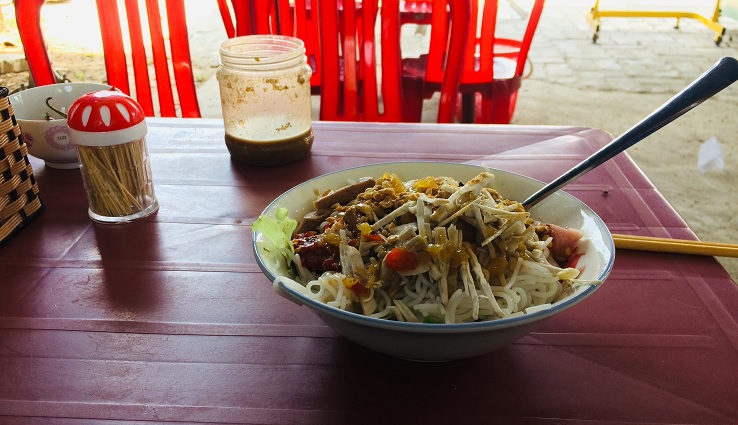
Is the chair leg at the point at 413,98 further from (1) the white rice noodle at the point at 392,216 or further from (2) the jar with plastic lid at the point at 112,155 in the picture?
(1) the white rice noodle at the point at 392,216

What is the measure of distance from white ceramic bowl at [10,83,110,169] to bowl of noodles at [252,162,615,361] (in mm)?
685

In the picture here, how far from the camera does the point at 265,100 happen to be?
4.87 ft

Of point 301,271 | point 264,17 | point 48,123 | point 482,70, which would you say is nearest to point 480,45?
point 482,70

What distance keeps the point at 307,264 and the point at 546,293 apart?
0.36 meters

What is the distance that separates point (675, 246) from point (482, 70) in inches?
59.5

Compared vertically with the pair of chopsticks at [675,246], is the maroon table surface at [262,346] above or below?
below

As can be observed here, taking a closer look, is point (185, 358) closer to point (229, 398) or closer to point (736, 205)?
point (229, 398)

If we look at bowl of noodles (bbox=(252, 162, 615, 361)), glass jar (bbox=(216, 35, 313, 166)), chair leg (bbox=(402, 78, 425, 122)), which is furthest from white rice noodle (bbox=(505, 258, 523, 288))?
chair leg (bbox=(402, 78, 425, 122))

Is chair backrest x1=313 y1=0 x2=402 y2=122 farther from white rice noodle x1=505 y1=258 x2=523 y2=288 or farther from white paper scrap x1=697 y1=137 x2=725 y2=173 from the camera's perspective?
white paper scrap x1=697 y1=137 x2=725 y2=173

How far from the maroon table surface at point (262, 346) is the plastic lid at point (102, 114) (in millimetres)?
198

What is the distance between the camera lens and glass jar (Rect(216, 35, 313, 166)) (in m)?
1.43

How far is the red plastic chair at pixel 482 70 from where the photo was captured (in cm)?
226

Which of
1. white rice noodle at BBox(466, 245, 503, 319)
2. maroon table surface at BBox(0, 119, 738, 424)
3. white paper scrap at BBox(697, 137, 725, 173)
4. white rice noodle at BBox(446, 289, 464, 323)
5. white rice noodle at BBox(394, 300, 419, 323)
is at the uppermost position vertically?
white rice noodle at BBox(466, 245, 503, 319)

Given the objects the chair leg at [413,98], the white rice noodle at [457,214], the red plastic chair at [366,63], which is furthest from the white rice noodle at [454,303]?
the chair leg at [413,98]
